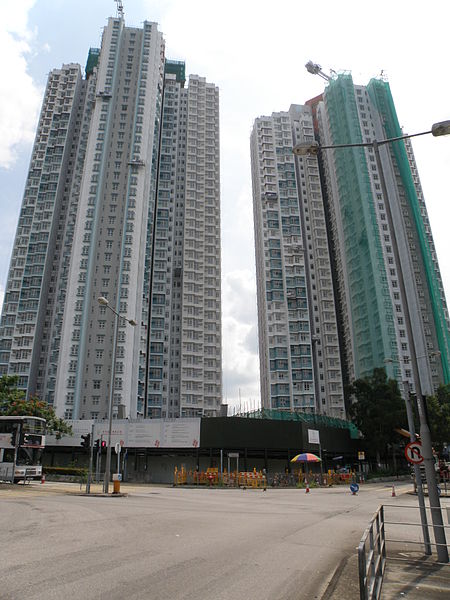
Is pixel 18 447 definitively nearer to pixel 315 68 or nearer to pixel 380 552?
pixel 380 552

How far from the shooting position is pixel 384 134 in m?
86.9

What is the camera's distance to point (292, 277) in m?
94.6

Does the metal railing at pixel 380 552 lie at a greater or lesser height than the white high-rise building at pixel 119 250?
lesser

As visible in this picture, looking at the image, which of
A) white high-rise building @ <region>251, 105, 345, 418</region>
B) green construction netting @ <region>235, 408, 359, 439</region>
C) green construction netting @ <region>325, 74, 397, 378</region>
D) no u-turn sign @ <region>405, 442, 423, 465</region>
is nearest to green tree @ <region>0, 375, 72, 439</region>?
green construction netting @ <region>235, 408, 359, 439</region>

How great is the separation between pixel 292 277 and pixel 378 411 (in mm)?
42861

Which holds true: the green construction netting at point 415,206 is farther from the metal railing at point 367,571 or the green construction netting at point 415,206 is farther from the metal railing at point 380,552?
the metal railing at point 367,571

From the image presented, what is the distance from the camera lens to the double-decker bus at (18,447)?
31469 mm

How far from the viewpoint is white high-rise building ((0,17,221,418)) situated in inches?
2908

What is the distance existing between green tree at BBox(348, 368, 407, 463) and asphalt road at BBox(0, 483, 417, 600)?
44.8 meters

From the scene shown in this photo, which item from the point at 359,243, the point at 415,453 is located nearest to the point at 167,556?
the point at 415,453

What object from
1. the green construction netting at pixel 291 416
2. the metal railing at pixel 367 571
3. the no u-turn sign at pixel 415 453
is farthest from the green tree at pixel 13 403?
the metal railing at pixel 367 571

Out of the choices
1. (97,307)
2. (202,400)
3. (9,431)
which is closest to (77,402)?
(97,307)

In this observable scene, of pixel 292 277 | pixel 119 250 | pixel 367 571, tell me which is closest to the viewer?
pixel 367 571

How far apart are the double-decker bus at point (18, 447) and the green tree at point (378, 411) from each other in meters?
40.6
